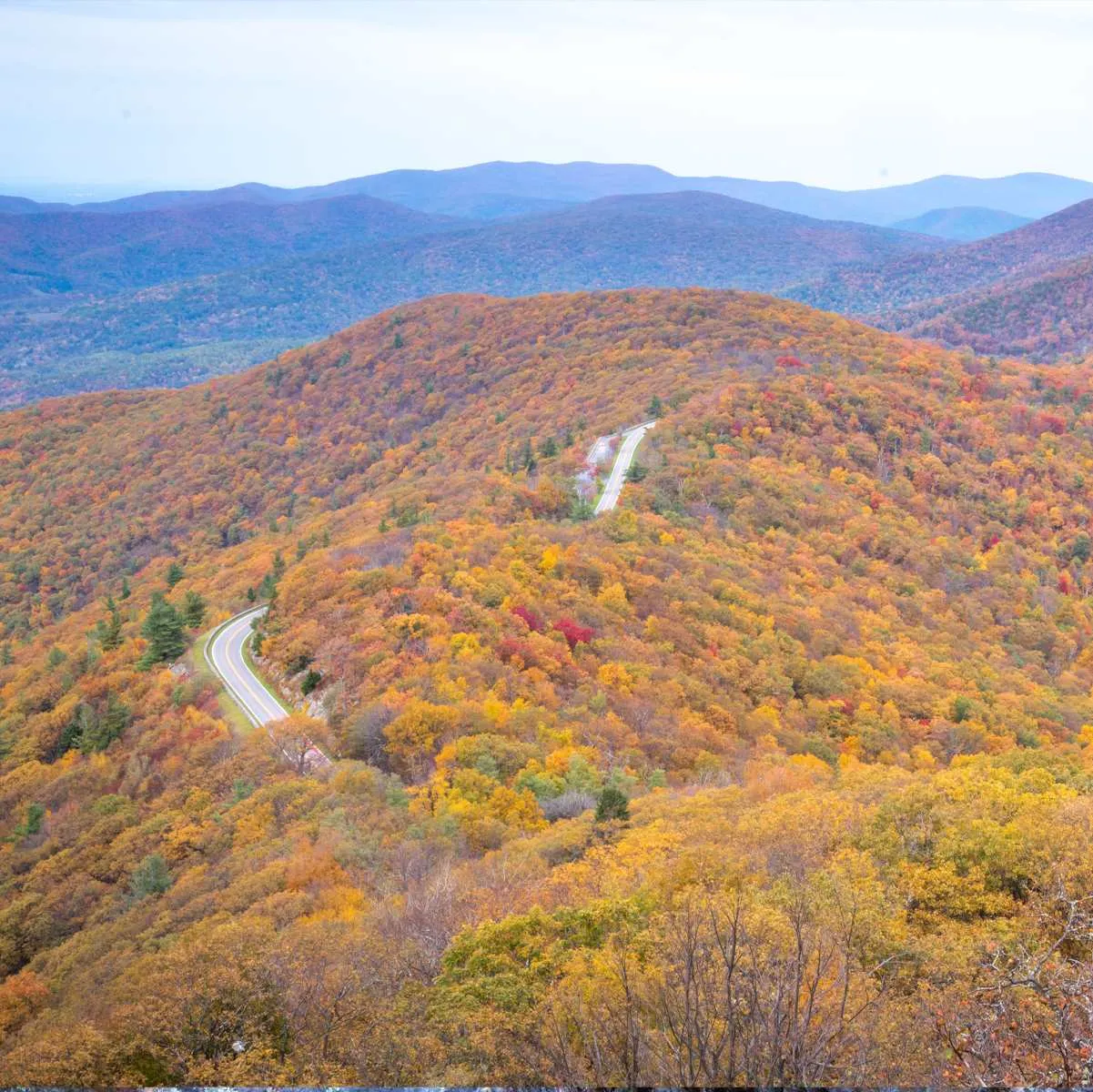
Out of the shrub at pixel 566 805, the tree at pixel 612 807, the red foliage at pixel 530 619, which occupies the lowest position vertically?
the shrub at pixel 566 805

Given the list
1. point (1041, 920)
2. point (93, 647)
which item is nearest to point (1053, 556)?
point (1041, 920)

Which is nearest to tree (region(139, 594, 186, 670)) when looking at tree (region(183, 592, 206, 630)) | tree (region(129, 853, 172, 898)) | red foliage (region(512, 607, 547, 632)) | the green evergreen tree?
tree (region(183, 592, 206, 630))

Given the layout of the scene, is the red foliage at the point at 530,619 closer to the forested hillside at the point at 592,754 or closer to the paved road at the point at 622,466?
the forested hillside at the point at 592,754

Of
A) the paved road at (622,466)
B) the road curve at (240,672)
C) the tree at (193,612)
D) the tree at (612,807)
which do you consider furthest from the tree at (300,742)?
the paved road at (622,466)

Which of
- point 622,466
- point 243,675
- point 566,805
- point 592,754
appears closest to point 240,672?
point 243,675

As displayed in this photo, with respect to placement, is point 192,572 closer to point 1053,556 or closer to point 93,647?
point 93,647

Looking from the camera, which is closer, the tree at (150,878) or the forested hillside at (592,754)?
the forested hillside at (592,754)

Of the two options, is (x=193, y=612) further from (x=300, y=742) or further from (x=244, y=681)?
(x=300, y=742)
